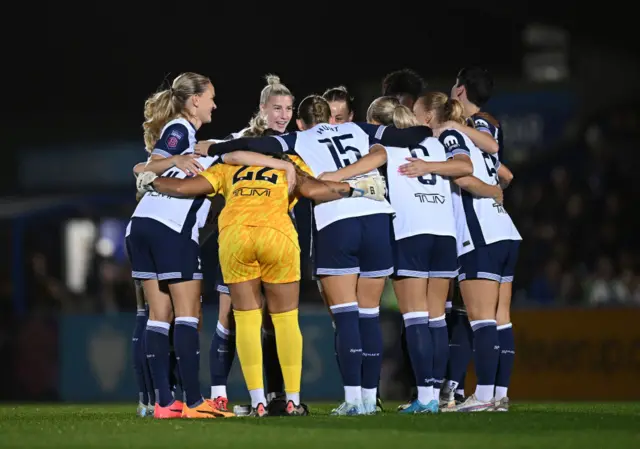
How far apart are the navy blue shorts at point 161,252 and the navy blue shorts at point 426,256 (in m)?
1.35

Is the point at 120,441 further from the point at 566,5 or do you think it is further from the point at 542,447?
the point at 566,5

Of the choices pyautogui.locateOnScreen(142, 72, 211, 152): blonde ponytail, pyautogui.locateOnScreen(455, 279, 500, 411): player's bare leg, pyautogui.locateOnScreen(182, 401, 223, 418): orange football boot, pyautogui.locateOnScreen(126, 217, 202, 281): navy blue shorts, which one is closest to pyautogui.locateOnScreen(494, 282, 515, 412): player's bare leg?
pyautogui.locateOnScreen(455, 279, 500, 411): player's bare leg

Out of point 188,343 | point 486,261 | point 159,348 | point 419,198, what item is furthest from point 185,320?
point 486,261

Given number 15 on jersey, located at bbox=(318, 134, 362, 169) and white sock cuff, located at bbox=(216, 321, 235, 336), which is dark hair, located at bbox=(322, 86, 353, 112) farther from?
white sock cuff, located at bbox=(216, 321, 235, 336)

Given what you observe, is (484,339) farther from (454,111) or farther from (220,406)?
(220,406)

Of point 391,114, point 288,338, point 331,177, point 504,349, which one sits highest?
point 391,114

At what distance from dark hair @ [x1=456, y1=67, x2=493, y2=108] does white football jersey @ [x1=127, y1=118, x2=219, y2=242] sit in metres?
1.96

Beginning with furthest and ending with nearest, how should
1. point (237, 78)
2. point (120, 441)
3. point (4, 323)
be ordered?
1. point (237, 78)
2. point (4, 323)
3. point (120, 441)

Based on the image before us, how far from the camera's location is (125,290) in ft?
55.7

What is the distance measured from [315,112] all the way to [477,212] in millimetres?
1362

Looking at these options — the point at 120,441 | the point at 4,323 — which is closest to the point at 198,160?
the point at 120,441

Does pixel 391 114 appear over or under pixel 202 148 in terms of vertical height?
over

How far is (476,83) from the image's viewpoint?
9.42 metres

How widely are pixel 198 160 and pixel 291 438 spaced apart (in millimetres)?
2455
